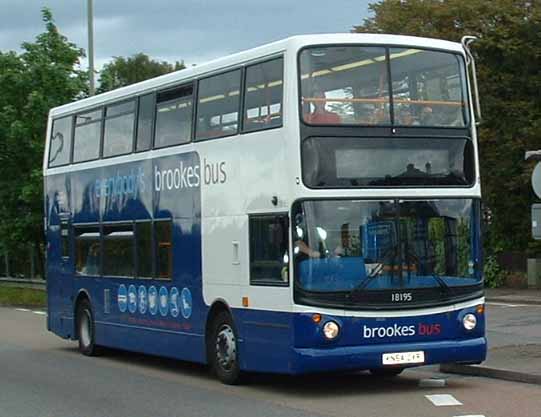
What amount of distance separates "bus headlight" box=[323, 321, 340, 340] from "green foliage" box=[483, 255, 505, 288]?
24883 mm

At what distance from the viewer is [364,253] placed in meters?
13.9

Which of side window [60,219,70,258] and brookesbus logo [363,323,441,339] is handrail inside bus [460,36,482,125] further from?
side window [60,219,70,258]

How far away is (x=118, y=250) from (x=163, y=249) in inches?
71.3

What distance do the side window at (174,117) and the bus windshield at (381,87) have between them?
10.1ft

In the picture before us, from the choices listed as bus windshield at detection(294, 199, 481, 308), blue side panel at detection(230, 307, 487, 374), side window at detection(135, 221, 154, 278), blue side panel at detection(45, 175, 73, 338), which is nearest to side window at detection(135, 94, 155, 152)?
side window at detection(135, 221, 154, 278)

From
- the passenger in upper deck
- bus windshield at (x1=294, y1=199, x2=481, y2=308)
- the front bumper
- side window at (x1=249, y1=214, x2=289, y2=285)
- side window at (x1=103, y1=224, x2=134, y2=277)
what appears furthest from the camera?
side window at (x1=103, y1=224, x2=134, y2=277)

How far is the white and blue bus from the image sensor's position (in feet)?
45.3

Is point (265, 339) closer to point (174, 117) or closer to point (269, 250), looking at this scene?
point (269, 250)

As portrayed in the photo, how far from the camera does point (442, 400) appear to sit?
43.8 feet

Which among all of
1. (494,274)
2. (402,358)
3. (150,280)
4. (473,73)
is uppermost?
(473,73)

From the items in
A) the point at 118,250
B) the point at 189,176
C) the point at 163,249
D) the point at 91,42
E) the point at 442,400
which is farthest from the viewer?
the point at 91,42

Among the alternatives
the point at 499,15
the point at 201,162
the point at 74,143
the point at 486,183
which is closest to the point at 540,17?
the point at 499,15

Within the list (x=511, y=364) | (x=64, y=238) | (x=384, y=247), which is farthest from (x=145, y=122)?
(x=511, y=364)

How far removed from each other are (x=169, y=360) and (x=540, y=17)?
20.8 m
